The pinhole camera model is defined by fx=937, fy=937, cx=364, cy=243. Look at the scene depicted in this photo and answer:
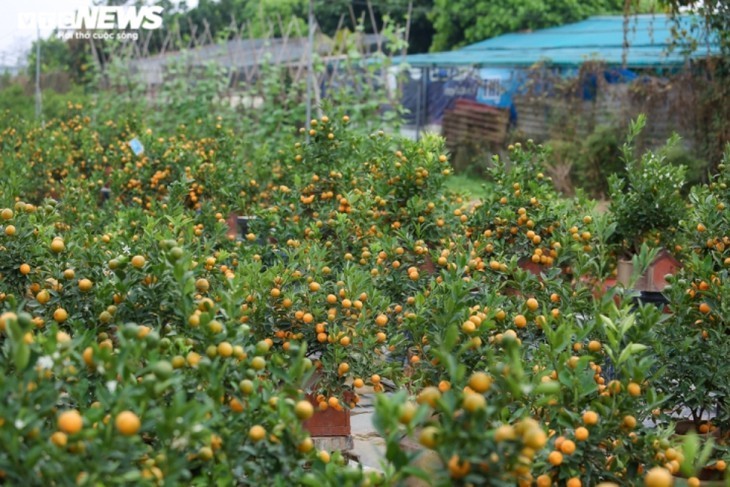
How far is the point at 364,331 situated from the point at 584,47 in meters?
14.4

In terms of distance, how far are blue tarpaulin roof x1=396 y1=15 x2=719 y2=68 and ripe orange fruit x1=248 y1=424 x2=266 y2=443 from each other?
9567 millimetres

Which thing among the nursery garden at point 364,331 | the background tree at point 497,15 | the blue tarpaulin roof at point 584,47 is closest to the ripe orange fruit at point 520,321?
the nursery garden at point 364,331

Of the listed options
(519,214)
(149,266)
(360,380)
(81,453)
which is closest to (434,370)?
(360,380)

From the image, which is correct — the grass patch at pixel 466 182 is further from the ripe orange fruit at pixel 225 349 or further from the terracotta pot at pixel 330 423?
the ripe orange fruit at pixel 225 349

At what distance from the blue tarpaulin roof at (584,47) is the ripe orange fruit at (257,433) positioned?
377 inches

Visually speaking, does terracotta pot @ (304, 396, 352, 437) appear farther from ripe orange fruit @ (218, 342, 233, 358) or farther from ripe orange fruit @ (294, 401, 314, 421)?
ripe orange fruit @ (294, 401, 314, 421)

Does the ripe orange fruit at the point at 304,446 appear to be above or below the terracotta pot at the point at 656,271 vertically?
above

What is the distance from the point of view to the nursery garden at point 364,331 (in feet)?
6.10

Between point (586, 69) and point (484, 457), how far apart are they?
12.1 metres

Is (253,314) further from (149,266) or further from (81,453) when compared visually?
(81,453)

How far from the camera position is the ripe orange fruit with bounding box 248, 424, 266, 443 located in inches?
84.7

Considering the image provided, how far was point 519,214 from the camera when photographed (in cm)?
500

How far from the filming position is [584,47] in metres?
16.8

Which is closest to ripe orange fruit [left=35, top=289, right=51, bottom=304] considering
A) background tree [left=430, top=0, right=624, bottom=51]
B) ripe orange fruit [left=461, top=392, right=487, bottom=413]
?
ripe orange fruit [left=461, top=392, right=487, bottom=413]
